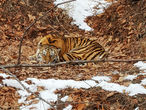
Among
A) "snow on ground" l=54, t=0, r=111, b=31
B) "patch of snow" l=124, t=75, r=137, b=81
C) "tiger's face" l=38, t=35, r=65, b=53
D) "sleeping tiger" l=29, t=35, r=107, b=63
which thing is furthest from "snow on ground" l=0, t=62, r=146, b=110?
"snow on ground" l=54, t=0, r=111, b=31

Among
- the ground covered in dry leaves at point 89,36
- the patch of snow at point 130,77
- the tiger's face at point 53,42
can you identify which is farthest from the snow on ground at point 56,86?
the tiger's face at point 53,42

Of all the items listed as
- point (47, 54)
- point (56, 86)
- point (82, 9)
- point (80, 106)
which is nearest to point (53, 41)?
point (47, 54)

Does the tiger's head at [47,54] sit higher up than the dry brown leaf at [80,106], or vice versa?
the tiger's head at [47,54]

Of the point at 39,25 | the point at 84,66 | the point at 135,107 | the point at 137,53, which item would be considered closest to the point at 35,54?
the point at 84,66

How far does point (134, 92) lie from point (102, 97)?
0.52 m

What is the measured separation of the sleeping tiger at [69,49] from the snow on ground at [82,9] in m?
1.81

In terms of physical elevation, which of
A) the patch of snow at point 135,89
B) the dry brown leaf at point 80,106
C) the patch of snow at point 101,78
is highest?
the patch of snow at point 101,78

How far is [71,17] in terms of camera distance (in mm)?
8570

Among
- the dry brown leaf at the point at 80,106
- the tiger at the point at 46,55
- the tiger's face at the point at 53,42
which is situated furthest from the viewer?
the tiger's face at the point at 53,42

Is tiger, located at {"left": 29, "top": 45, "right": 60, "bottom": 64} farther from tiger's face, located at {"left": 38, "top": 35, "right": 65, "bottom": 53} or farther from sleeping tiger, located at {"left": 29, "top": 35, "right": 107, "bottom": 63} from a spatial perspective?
tiger's face, located at {"left": 38, "top": 35, "right": 65, "bottom": 53}

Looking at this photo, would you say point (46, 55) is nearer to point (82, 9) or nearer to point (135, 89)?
point (135, 89)

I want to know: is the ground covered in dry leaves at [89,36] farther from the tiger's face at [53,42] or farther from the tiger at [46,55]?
the tiger's face at [53,42]

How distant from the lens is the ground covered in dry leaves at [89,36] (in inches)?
125

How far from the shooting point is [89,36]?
7.55 m
